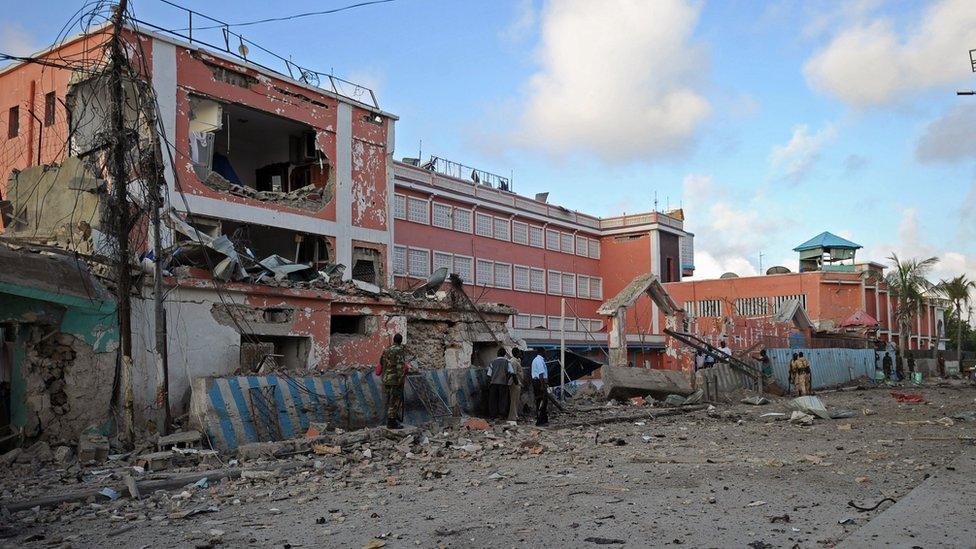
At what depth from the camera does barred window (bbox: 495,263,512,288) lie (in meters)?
41.8

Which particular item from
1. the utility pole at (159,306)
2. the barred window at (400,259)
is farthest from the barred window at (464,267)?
the utility pole at (159,306)

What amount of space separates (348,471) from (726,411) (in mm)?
11897

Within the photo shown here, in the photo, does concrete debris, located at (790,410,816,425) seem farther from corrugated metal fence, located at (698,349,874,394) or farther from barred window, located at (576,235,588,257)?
barred window, located at (576,235,588,257)

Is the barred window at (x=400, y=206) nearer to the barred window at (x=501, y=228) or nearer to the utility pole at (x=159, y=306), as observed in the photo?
the barred window at (x=501, y=228)

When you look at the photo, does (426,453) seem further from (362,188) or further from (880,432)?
(362,188)

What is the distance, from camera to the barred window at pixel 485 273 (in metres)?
40.7

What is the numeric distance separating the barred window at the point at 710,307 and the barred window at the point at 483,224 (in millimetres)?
14382

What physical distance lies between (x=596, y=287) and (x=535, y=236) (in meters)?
6.87

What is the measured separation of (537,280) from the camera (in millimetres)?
44406

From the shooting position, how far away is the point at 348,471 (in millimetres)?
10688

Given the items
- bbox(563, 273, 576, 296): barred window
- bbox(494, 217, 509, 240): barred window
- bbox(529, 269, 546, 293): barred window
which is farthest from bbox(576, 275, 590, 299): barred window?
bbox(494, 217, 509, 240): barred window

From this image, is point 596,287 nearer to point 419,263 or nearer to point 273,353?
point 419,263

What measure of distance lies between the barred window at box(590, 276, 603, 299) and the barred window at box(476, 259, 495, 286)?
967 centimetres

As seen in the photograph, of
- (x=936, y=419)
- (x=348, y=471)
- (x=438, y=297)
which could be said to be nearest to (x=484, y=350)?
(x=438, y=297)
